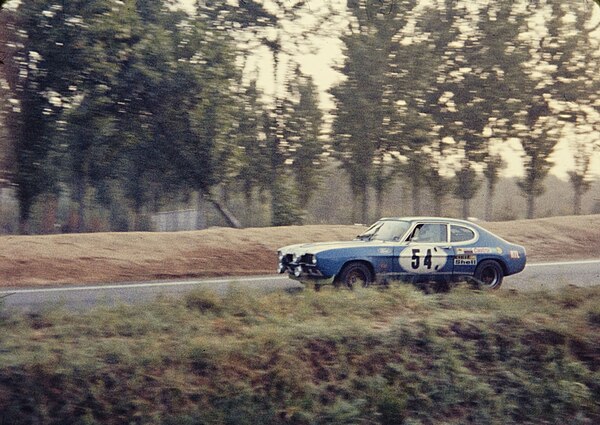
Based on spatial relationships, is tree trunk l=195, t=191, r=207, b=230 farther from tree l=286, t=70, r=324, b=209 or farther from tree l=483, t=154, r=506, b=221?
tree l=483, t=154, r=506, b=221

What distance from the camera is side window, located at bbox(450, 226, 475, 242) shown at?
1428 centimetres

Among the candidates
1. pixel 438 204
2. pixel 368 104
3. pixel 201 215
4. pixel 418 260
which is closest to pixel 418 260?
pixel 418 260

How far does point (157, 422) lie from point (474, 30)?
79.8 feet

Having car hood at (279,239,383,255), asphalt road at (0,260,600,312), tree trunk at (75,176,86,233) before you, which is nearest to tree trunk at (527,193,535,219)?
asphalt road at (0,260,600,312)

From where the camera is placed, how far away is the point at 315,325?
9.43 metres

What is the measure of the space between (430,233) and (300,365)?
19.7 ft

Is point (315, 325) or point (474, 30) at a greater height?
point (474, 30)

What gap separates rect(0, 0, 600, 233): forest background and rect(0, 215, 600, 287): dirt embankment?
4.35 metres

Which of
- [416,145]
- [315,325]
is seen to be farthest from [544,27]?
[315,325]

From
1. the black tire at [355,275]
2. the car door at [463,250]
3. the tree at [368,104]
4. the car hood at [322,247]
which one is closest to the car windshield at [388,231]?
the car hood at [322,247]

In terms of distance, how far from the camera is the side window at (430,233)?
1395 cm

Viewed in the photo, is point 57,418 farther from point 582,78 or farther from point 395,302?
point 582,78

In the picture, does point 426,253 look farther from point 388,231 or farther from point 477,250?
point 477,250

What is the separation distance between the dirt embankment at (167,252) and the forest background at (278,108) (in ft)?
14.3
